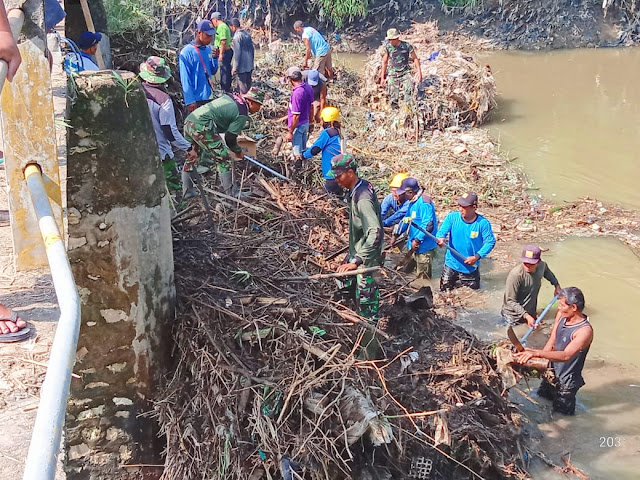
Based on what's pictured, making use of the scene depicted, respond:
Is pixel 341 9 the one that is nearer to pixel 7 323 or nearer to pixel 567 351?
pixel 567 351

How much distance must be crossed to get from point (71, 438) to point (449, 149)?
914 centimetres

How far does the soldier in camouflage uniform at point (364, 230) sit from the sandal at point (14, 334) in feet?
9.30

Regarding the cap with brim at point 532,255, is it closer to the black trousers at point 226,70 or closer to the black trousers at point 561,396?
the black trousers at point 561,396

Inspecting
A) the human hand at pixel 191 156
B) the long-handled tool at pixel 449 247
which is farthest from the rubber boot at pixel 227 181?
the long-handled tool at pixel 449 247

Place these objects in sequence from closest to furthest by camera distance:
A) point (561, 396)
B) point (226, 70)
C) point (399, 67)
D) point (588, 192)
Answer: point (561, 396) → point (588, 192) → point (226, 70) → point (399, 67)

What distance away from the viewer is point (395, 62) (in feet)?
41.4

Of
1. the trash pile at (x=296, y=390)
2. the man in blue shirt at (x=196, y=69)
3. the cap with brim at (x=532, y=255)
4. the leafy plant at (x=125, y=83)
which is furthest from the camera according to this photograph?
the man in blue shirt at (x=196, y=69)

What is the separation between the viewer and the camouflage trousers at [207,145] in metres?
7.21

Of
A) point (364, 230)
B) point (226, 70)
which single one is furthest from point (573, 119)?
point (364, 230)

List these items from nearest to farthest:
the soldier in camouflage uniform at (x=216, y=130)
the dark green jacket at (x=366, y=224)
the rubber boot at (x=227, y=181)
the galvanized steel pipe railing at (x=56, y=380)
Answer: the galvanized steel pipe railing at (x=56, y=380)
the dark green jacket at (x=366, y=224)
the soldier in camouflage uniform at (x=216, y=130)
the rubber boot at (x=227, y=181)

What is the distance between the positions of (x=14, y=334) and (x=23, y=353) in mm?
112

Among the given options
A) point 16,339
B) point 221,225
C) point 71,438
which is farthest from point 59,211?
point 221,225

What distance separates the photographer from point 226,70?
11914mm

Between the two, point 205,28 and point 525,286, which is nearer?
point 525,286
